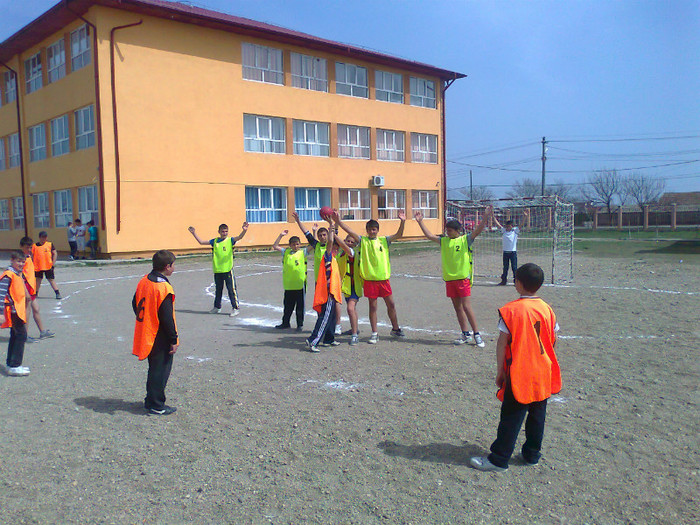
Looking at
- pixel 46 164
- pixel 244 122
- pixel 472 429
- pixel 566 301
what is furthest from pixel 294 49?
pixel 472 429

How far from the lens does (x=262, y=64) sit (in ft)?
97.2

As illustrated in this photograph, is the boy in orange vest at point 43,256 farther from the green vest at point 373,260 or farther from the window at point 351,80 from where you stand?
the window at point 351,80

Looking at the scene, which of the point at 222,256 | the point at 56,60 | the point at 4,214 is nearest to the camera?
the point at 222,256

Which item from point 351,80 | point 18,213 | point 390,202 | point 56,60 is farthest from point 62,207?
point 390,202

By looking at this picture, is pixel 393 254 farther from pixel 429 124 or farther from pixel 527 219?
pixel 429 124

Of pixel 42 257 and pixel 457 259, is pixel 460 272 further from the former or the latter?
pixel 42 257

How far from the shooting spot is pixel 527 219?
22344 mm

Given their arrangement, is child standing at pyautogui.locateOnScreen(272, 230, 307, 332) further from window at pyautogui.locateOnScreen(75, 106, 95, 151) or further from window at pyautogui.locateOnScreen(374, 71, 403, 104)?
window at pyautogui.locateOnScreen(374, 71, 403, 104)

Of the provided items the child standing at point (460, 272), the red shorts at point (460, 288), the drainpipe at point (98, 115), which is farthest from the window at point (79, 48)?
the red shorts at point (460, 288)

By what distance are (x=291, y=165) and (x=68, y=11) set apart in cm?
1189

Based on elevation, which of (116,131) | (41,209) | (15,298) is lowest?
(15,298)

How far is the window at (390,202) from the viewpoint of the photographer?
34.8m

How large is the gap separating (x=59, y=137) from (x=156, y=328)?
26.9m

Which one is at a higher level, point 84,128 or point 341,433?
point 84,128
